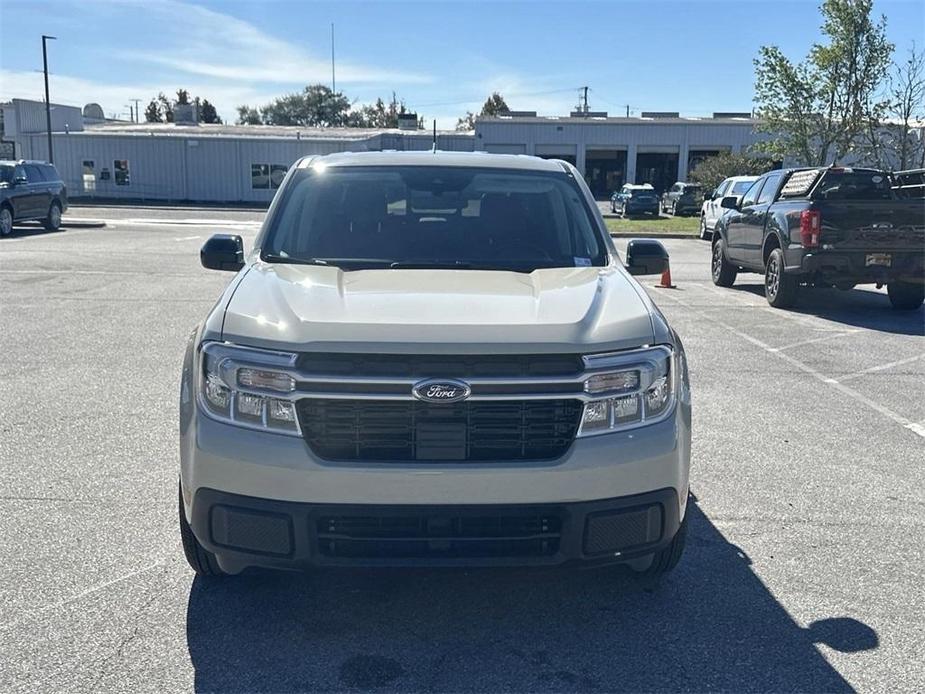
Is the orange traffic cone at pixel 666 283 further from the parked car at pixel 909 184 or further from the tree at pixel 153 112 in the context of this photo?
the tree at pixel 153 112

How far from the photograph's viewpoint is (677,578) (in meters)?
3.88

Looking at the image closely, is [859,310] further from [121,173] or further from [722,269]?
[121,173]

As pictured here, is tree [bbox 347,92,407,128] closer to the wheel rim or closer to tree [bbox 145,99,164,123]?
tree [bbox 145,99,164,123]

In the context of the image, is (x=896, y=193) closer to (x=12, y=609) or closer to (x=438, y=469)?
(x=438, y=469)

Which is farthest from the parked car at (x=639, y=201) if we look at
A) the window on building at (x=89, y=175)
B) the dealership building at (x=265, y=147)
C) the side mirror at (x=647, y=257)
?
the side mirror at (x=647, y=257)

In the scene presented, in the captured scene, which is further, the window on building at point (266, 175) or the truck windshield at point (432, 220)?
the window on building at point (266, 175)

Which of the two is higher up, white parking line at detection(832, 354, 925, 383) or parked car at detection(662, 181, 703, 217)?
parked car at detection(662, 181, 703, 217)

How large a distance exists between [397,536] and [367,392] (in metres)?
0.52

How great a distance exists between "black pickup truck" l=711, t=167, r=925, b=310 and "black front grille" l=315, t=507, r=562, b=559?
932 centimetres

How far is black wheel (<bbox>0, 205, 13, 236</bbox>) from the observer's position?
22125 millimetres

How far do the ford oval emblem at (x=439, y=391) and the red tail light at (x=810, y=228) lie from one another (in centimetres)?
943

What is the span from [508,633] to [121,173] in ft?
167

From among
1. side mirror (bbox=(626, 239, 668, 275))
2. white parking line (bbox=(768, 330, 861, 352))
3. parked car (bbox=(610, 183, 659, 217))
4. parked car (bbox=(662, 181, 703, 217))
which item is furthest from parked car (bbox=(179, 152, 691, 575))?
parked car (bbox=(662, 181, 703, 217))

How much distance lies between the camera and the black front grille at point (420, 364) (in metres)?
3.05
